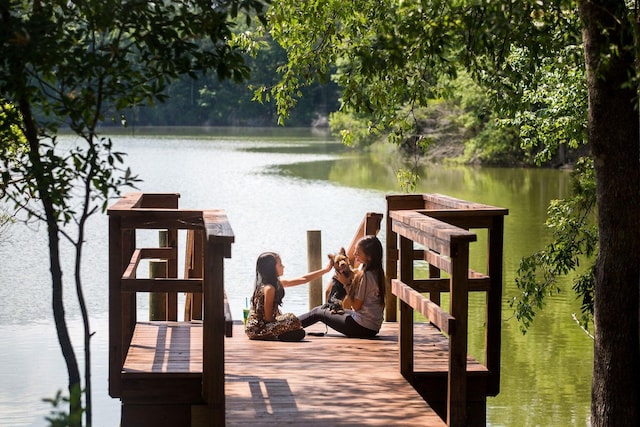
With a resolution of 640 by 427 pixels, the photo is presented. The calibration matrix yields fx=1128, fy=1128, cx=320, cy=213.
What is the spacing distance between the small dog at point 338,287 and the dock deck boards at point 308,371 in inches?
9.2

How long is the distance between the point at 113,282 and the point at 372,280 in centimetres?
206

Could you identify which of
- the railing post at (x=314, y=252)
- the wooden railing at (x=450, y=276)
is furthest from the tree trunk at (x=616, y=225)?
the railing post at (x=314, y=252)

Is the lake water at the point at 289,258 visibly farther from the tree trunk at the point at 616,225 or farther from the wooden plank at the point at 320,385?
the tree trunk at the point at 616,225

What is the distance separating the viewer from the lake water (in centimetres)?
1104

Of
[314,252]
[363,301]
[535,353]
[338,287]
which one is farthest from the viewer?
[535,353]

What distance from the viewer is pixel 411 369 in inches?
289

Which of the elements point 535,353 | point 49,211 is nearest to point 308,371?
point 49,211

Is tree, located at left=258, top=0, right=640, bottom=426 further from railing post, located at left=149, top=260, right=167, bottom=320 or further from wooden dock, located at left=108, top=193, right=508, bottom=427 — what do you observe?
railing post, located at left=149, top=260, right=167, bottom=320

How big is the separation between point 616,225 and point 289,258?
43.9 feet

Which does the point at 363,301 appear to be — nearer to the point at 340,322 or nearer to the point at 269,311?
the point at 340,322

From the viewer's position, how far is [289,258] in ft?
65.5

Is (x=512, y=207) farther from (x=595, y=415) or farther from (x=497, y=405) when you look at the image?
(x=595, y=415)

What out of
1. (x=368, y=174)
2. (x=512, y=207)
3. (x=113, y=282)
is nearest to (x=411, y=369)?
(x=113, y=282)

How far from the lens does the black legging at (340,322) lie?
8.63m
